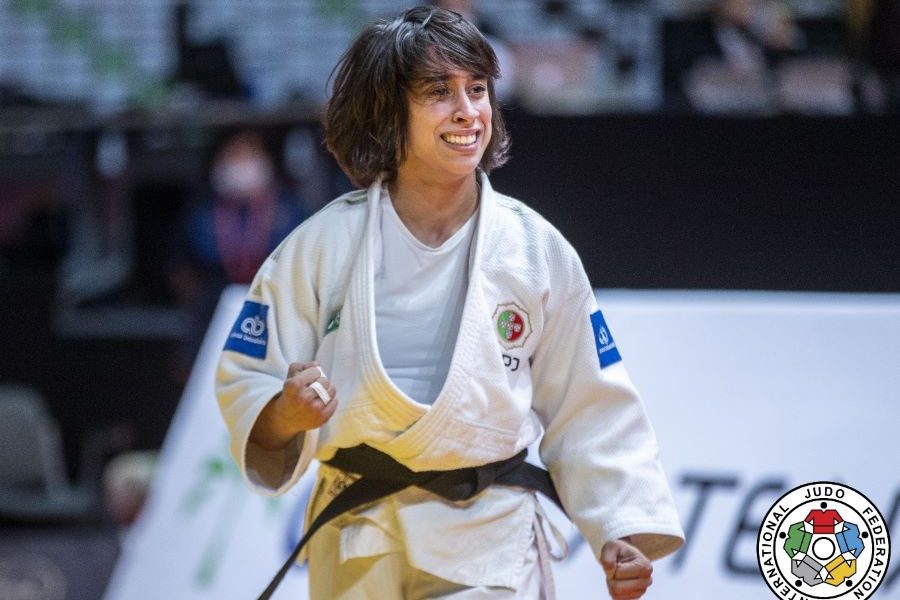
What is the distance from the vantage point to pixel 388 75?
254 cm

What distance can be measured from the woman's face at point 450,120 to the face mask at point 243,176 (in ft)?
9.91

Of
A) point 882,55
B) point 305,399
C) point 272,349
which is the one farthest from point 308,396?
point 882,55

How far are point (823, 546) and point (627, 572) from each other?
33.3 inches

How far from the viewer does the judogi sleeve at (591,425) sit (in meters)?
2.53

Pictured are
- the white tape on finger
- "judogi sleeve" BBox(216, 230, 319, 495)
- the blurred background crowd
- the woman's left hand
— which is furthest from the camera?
the blurred background crowd

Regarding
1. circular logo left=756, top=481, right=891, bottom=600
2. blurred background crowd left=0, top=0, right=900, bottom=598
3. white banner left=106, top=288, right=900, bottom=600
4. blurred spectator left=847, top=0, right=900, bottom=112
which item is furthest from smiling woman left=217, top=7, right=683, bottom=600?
blurred spectator left=847, top=0, right=900, bottom=112

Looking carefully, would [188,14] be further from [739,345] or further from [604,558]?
[604,558]

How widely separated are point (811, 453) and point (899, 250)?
1.08m

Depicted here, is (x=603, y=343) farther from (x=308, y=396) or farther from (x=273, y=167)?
(x=273, y=167)

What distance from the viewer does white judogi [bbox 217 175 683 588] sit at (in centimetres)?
242

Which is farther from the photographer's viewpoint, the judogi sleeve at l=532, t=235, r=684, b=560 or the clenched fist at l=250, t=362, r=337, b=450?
the judogi sleeve at l=532, t=235, r=684, b=560

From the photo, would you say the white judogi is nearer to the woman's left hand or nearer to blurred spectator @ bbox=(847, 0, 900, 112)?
the woman's left hand

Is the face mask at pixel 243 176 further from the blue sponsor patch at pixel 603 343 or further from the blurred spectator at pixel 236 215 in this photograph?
the blue sponsor patch at pixel 603 343

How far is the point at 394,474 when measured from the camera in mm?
2459
